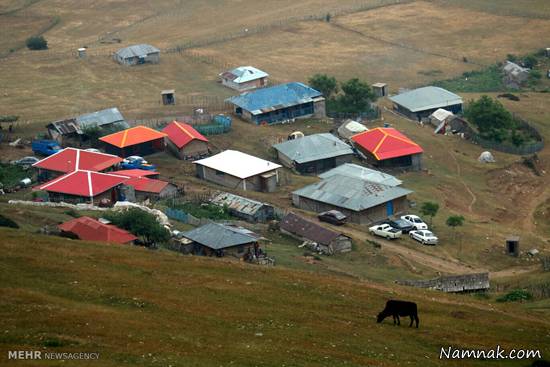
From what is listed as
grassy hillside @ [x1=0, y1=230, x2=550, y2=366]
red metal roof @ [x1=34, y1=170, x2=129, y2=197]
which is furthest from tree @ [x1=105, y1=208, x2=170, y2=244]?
red metal roof @ [x1=34, y1=170, x2=129, y2=197]

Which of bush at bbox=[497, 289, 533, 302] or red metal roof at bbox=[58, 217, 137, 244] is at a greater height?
red metal roof at bbox=[58, 217, 137, 244]

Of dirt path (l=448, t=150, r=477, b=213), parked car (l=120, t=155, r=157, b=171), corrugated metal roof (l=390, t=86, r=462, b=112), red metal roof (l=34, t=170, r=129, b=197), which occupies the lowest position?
dirt path (l=448, t=150, r=477, b=213)

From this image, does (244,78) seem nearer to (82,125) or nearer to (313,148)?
(82,125)

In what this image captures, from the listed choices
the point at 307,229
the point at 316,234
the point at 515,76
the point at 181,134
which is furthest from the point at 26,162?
the point at 515,76

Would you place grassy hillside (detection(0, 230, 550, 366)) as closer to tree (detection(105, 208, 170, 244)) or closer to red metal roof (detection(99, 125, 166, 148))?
tree (detection(105, 208, 170, 244))

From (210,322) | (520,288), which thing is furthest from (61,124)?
(210,322)

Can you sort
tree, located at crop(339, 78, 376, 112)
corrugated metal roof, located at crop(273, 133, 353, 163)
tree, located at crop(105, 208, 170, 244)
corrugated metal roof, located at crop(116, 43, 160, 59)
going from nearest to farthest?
1. tree, located at crop(105, 208, 170, 244)
2. corrugated metal roof, located at crop(273, 133, 353, 163)
3. tree, located at crop(339, 78, 376, 112)
4. corrugated metal roof, located at crop(116, 43, 160, 59)
